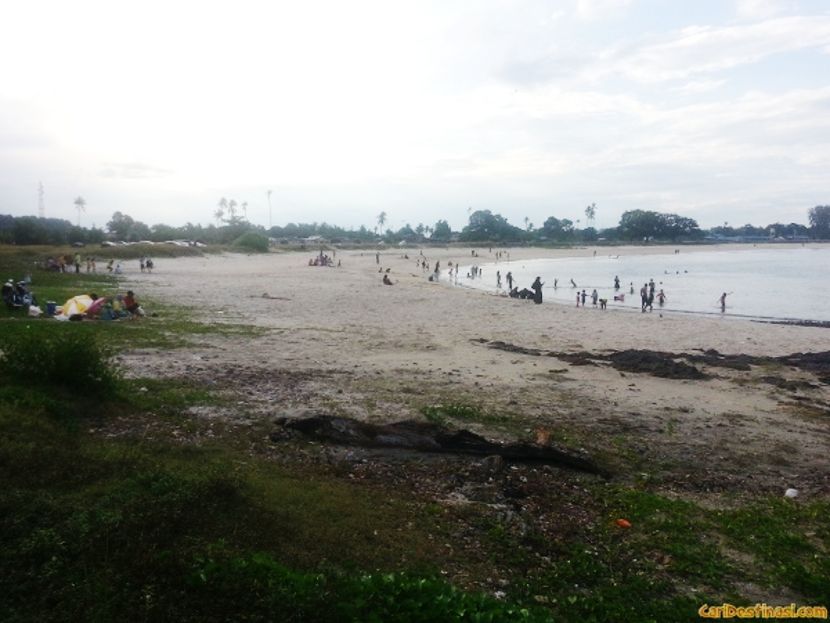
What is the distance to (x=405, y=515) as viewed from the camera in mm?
6684

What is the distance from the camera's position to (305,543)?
5.59 metres

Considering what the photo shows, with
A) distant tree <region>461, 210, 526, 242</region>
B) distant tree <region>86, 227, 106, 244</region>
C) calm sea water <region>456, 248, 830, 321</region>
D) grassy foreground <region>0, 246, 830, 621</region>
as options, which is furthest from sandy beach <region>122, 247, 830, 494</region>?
distant tree <region>461, 210, 526, 242</region>

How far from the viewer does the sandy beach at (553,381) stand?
10145mm

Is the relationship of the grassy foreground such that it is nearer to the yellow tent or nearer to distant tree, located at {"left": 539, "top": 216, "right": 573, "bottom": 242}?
the yellow tent

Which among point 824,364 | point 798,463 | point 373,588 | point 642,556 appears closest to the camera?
point 373,588

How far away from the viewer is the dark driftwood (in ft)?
28.9

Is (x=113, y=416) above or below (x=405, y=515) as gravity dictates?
above

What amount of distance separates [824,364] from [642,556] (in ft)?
56.5

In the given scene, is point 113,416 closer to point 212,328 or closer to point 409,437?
point 409,437

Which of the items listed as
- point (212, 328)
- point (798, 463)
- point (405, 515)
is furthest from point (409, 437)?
point (212, 328)

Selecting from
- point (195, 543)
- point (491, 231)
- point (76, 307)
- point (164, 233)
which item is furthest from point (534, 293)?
point (491, 231)

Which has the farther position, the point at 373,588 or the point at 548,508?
the point at 548,508

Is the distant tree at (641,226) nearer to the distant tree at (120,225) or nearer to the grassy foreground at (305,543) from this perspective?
the distant tree at (120,225)

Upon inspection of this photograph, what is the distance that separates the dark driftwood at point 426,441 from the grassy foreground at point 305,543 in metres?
0.84
